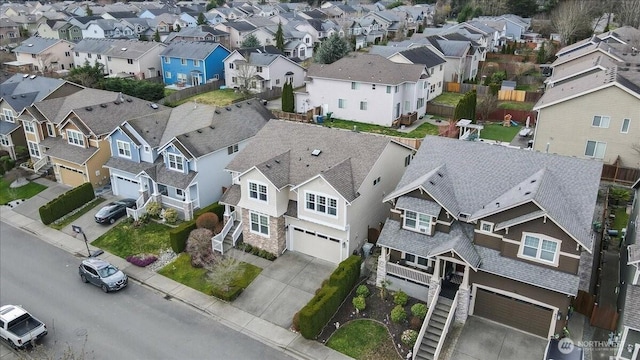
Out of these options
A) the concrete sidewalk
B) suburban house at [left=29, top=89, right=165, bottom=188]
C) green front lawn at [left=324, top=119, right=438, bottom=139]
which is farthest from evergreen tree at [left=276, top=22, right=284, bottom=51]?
the concrete sidewalk

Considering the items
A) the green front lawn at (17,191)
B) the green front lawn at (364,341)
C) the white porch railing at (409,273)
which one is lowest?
the green front lawn at (17,191)

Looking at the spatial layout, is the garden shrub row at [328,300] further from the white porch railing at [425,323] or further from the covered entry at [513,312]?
the covered entry at [513,312]

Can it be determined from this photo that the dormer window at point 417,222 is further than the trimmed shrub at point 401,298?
No

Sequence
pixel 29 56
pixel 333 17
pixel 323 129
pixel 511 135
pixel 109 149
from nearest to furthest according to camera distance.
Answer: pixel 323 129
pixel 109 149
pixel 511 135
pixel 29 56
pixel 333 17

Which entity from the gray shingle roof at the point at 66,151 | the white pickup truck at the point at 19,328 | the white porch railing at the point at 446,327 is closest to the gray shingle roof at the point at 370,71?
the gray shingle roof at the point at 66,151

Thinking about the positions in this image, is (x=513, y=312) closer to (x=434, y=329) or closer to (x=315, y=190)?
(x=434, y=329)

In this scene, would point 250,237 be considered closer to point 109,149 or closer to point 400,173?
point 400,173

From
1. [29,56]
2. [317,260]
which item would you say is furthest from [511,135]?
[29,56]
